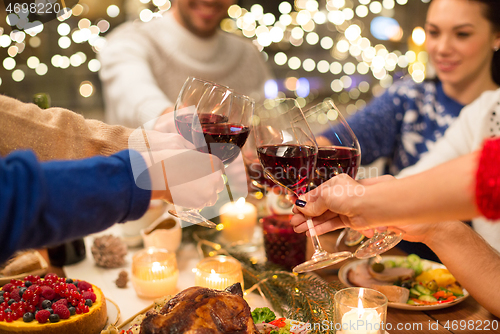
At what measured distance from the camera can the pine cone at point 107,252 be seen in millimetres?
1209

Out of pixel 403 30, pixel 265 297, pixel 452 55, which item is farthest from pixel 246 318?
pixel 403 30

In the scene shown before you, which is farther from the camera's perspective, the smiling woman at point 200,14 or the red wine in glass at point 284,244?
the smiling woman at point 200,14

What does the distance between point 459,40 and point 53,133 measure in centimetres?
177

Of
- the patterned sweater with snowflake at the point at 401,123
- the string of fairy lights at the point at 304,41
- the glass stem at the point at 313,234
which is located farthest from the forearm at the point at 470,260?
the string of fairy lights at the point at 304,41

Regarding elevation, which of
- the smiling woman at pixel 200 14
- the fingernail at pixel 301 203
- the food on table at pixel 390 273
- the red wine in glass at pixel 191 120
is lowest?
the food on table at pixel 390 273

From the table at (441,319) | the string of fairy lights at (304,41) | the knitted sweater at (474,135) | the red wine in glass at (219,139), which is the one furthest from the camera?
the string of fairy lights at (304,41)

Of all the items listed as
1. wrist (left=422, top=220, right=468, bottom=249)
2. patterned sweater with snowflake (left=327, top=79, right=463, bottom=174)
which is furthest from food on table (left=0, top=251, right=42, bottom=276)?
patterned sweater with snowflake (left=327, top=79, right=463, bottom=174)

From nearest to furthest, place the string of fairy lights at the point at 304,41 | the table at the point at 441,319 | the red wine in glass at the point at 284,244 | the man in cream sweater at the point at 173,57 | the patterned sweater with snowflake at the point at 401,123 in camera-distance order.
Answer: the table at the point at 441,319
the red wine in glass at the point at 284,244
the man in cream sweater at the point at 173,57
the patterned sweater with snowflake at the point at 401,123
the string of fairy lights at the point at 304,41

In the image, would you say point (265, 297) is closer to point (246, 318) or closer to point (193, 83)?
point (246, 318)

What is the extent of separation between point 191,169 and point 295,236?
56 centimetres

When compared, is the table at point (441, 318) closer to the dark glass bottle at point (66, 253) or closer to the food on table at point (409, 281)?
the food on table at point (409, 281)

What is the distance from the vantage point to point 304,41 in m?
6.03

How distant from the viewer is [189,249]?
1.37 m

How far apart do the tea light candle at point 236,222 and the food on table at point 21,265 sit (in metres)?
0.61
